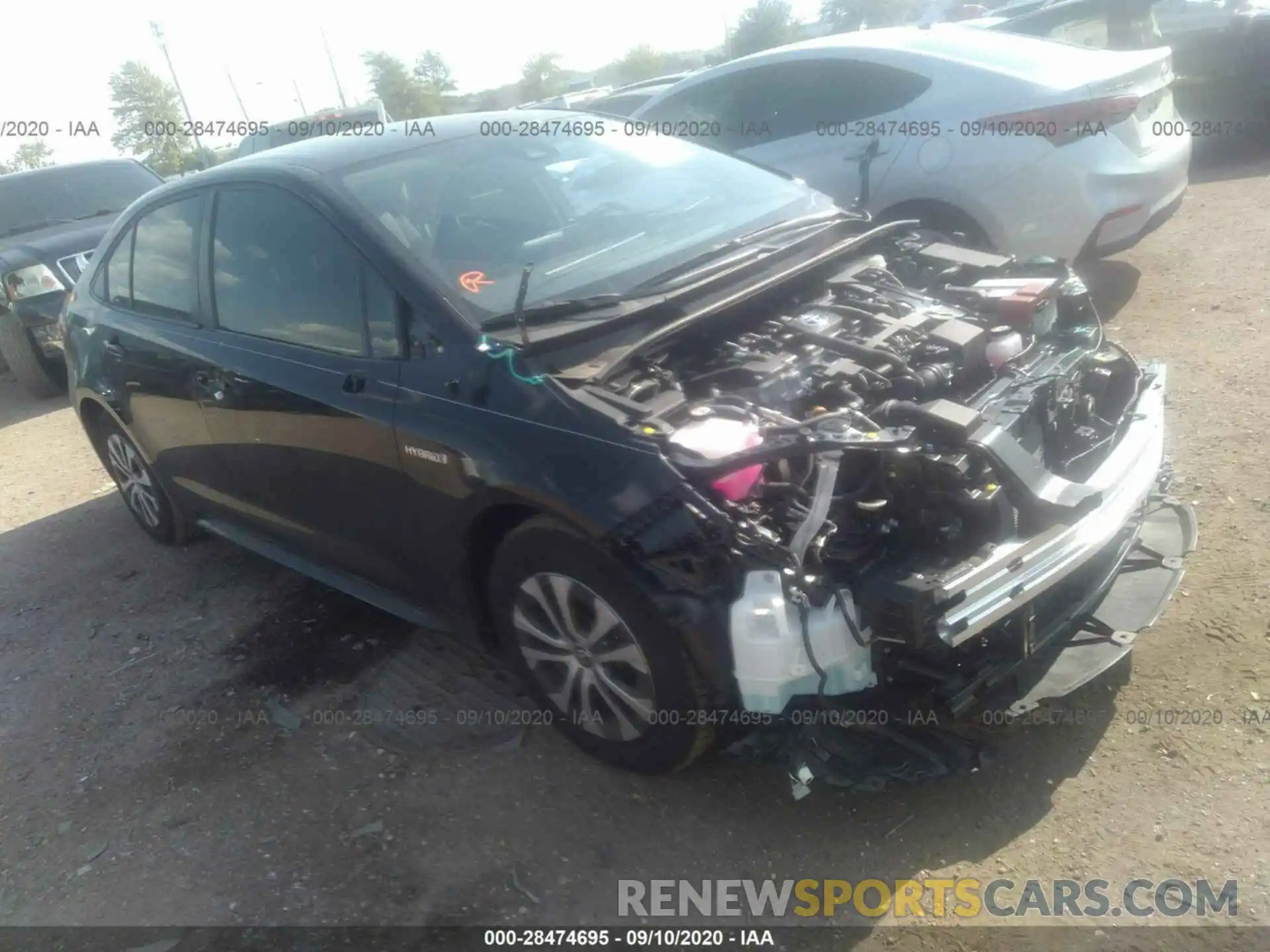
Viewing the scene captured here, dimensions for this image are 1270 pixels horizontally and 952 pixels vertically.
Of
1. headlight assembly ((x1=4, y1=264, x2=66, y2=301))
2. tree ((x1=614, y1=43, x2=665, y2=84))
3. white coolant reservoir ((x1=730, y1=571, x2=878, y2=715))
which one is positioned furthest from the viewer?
tree ((x1=614, y1=43, x2=665, y2=84))

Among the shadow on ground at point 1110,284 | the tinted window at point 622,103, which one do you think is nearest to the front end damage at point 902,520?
the shadow on ground at point 1110,284

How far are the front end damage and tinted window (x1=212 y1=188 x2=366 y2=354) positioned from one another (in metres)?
1.05

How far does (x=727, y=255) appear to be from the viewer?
11.1 feet

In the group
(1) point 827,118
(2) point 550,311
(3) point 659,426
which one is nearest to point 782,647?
(3) point 659,426

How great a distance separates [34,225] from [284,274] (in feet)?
23.4

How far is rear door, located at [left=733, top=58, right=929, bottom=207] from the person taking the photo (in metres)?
5.70

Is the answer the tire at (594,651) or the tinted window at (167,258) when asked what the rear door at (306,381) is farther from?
the tire at (594,651)

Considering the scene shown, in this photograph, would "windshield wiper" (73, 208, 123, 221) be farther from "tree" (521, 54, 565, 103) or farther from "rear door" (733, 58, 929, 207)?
"tree" (521, 54, 565, 103)

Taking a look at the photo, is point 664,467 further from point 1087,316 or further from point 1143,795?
point 1087,316

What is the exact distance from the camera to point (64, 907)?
290cm

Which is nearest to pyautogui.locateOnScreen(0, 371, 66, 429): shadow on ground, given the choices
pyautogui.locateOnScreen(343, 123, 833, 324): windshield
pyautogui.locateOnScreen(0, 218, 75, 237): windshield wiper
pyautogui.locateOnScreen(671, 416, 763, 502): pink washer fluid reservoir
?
pyautogui.locateOnScreen(0, 218, 75, 237): windshield wiper

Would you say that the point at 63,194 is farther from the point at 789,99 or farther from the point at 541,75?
the point at 541,75

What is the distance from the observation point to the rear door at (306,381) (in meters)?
3.10

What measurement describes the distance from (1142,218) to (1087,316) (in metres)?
2.43
